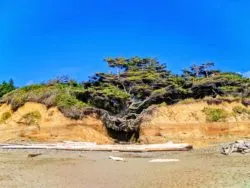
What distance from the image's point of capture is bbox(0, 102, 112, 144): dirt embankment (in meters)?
30.0

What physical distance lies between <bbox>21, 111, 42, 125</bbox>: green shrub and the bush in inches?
518

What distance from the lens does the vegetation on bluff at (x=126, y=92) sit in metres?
32.3

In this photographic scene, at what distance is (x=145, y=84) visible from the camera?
34.5 meters

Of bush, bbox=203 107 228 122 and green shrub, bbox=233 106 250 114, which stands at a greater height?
green shrub, bbox=233 106 250 114

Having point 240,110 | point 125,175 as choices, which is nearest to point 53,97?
point 240,110

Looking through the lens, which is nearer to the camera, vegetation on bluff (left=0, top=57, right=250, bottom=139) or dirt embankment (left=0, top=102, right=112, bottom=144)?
dirt embankment (left=0, top=102, right=112, bottom=144)

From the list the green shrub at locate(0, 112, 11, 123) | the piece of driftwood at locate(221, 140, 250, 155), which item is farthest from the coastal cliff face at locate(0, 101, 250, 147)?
the piece of driftwood at locate(221, 140, 250, 155)

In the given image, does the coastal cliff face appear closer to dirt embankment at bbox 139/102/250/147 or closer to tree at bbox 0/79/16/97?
dirt embankment at bbox 139/102/250/147

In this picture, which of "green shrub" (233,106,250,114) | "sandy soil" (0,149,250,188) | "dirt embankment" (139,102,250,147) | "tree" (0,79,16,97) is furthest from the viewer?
"tree" (0,79,16,97)

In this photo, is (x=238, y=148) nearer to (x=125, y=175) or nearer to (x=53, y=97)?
(x=125, y=175)

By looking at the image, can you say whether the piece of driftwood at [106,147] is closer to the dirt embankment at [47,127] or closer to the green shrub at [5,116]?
the dirt embankment at [47,127]

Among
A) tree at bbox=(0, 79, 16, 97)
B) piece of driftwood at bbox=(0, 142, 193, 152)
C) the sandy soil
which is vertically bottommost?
the sandy soil

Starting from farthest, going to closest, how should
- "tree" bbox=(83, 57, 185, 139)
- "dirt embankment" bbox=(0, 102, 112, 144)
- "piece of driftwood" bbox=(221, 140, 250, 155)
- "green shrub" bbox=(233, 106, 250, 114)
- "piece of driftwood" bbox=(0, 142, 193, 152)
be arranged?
1. "tree" bbox=(83, 57, 185, 139)
2. "green shrub" bbox=(233, 106, 250, 114)
3. "dirt embankment" bbox=(0, 102, 112, 144)
4. "piece of driftwood" bbox=(0, 142, 193, 152)
5. "piece of driftwood" bbox=(221, 140, 250, 155)

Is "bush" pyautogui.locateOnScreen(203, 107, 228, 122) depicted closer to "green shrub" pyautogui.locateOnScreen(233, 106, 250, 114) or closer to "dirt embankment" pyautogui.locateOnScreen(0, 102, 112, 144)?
"green shrub" pyautogui.locateOnScreen(233, 106, 250, 114)
